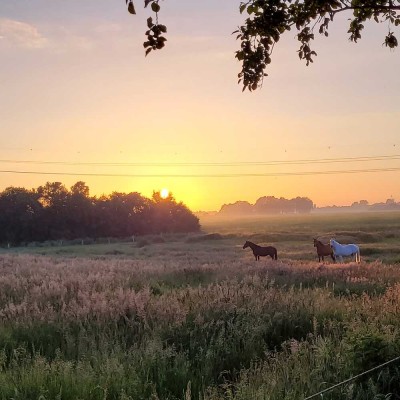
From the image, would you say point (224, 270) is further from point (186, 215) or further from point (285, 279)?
point (186, 215)

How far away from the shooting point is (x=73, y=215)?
3221 inches

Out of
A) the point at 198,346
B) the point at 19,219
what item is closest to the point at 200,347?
the point at 198,346

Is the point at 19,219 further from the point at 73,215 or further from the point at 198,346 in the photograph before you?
the point at 198,346

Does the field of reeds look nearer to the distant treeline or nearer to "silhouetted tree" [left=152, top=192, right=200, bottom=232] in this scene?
the distant treeline

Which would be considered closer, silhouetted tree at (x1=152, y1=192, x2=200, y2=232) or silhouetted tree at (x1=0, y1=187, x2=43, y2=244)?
silhouetted tree at (x1=0, y1=187, x2=43, y2=244)

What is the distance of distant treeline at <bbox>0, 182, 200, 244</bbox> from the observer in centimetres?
7875

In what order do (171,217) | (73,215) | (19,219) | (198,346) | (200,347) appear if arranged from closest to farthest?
1. (200,347)
2. (198,346)
3. (19,219)
4. (73,215)
5. (171,217)

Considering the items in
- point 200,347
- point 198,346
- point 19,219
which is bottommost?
point 198,346

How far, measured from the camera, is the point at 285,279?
47.6 ft

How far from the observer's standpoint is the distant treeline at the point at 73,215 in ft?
258

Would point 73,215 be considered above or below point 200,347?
above

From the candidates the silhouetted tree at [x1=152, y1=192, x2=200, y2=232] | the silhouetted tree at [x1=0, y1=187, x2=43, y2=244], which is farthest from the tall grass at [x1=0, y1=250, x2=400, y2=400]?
the silhouetted tree at [x1=152, y1=192, x2=200, y2=232]

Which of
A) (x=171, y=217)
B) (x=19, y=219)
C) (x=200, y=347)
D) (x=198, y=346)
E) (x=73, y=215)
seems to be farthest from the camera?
(x=171, y=217)

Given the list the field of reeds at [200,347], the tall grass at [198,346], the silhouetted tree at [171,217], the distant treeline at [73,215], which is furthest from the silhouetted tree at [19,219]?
the tall grass at [198,346]
